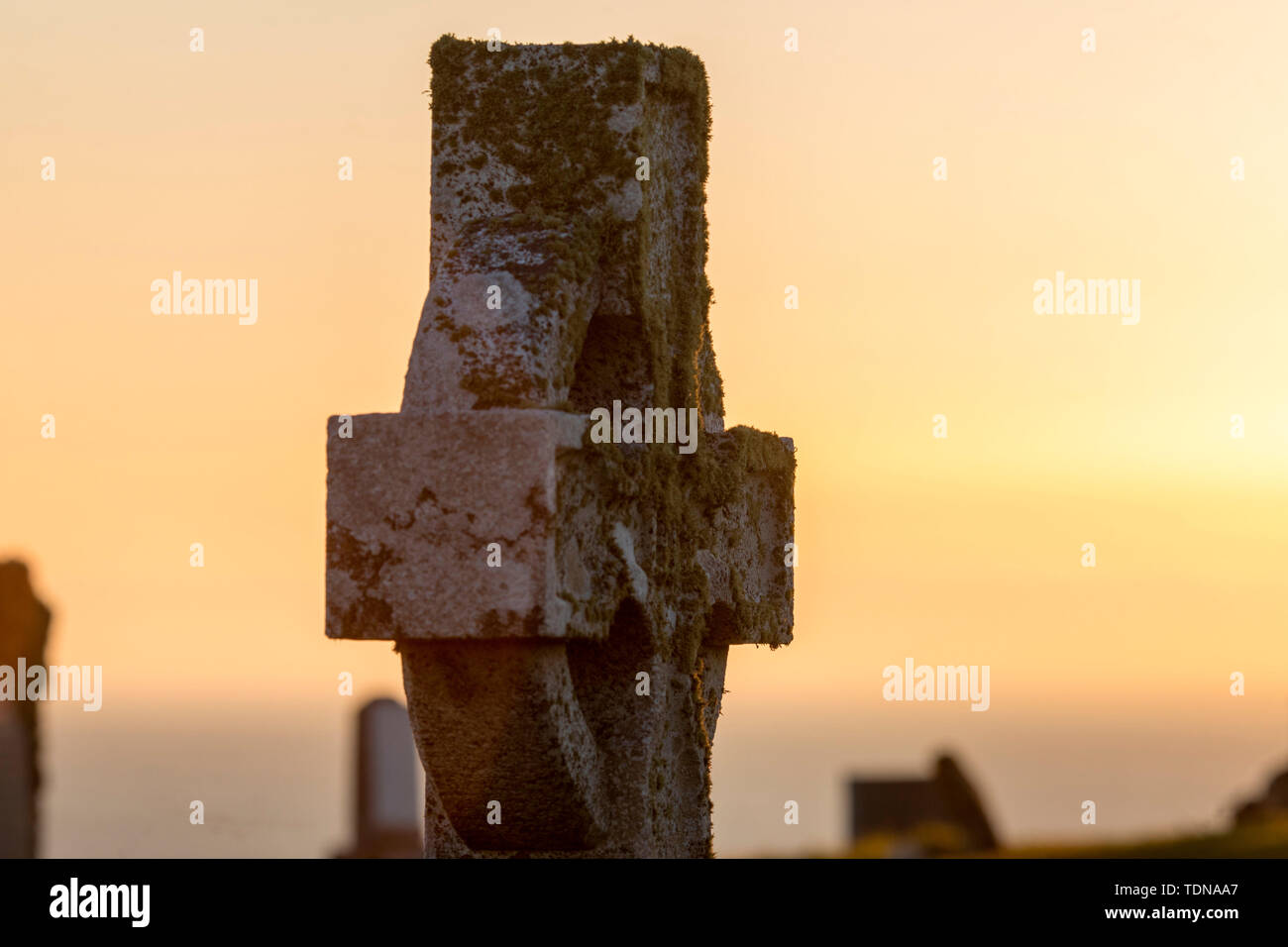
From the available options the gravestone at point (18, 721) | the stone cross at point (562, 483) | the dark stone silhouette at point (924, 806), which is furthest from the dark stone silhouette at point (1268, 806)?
the gravestone at point (18, 721)

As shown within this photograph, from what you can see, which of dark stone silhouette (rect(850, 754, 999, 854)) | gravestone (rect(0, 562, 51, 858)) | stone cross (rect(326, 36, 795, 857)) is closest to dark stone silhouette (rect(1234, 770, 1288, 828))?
dark stone silhouette (rect(850, 754, 999, 854))

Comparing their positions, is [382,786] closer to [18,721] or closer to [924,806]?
[924,806]

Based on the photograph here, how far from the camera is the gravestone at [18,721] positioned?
11.6 m

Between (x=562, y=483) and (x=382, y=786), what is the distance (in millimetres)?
10443

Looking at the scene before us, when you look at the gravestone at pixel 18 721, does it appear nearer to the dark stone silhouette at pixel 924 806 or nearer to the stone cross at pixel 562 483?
the stone cross at pixel 562 483

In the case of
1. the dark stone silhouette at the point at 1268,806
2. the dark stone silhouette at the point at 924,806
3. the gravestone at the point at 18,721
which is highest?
the gravestone at the point at 18,721

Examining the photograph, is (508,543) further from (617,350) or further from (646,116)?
(646,116)

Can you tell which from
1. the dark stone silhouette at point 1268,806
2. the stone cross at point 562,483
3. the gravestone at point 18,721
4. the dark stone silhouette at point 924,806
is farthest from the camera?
the dark stone silhouette at point 924,806

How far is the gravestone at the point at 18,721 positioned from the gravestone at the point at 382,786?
5864mm

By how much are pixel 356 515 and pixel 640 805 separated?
1.80 m

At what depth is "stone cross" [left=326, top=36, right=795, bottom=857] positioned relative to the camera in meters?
7.49

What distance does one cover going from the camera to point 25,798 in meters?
11.8
